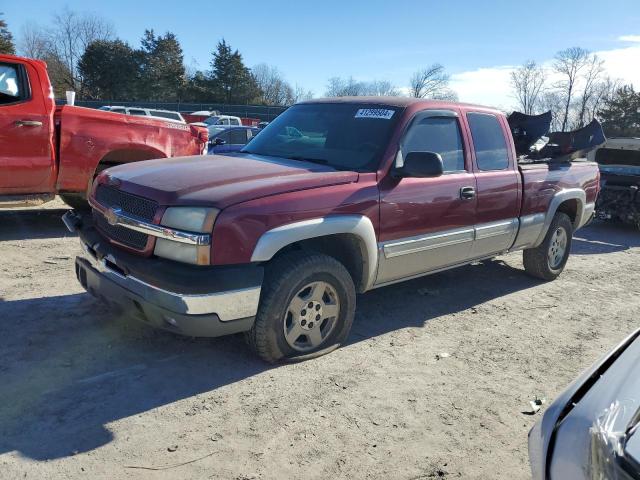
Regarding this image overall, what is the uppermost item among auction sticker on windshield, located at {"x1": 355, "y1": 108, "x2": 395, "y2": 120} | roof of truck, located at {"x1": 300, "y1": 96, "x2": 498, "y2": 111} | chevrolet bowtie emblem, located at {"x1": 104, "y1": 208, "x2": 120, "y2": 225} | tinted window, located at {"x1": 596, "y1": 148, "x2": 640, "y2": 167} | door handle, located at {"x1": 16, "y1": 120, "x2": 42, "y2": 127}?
roof of truck, located at {"x1": 300, "y1": 96, "x2": 498, "y2": 111}

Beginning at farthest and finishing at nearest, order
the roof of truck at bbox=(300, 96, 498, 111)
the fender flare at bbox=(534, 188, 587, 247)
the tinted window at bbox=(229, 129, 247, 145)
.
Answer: the tinted window at bbox=(229, 129, 247, 145)
the fender flare at bbox=(534, 188, 587, 247)
the roof of truck at bbox=(300, 96, 498, 111)

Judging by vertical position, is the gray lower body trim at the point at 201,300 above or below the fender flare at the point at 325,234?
below

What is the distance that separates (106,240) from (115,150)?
3819 millimetres

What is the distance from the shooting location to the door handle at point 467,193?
469cm

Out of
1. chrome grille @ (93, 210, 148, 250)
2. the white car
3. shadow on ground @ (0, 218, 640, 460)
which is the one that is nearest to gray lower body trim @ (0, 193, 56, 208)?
shadow on ground @ (0, 218, 640, 460)

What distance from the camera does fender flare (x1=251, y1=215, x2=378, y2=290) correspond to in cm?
334

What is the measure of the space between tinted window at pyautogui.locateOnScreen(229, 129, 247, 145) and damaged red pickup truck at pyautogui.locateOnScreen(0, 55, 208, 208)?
11.3 m

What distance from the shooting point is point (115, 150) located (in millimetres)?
7160

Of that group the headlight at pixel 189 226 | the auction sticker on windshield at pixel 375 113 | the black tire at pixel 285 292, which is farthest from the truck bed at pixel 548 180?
the headlight at pixel 189 226

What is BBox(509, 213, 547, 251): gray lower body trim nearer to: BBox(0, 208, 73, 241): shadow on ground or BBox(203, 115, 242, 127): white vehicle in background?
BBox(0, 208, 73, 241): shadow on ground

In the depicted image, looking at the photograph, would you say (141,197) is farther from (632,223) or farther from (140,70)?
(140,70)

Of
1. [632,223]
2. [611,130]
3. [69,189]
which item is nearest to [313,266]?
[69,189]

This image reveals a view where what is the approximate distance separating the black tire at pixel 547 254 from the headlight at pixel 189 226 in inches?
173

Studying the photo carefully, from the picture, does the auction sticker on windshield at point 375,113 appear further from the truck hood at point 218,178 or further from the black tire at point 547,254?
the black tire at point 547,254
